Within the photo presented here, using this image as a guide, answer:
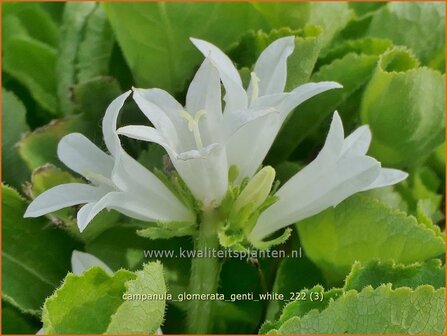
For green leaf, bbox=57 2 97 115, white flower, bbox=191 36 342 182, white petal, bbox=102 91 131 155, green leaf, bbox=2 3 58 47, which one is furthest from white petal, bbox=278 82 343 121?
green leaf, bbox=2 3 58 47

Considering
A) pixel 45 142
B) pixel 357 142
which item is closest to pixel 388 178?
pixel 357 142

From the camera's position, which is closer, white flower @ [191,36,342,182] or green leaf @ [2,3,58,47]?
white flower @ [191,36,342,182]

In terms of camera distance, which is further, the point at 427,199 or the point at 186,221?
the point at 427,199

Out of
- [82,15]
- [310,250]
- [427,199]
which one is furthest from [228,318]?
[82,15]

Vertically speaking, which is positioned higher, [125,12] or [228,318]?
[125,12]

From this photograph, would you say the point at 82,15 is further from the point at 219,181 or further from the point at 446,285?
the point at 446,285

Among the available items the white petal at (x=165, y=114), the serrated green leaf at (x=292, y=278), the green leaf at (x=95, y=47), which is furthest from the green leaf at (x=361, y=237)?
the green leaf at (x=95, y=47)

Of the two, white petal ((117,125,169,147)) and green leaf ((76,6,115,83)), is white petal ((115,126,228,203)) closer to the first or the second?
white petal ((117,125,169,147))
